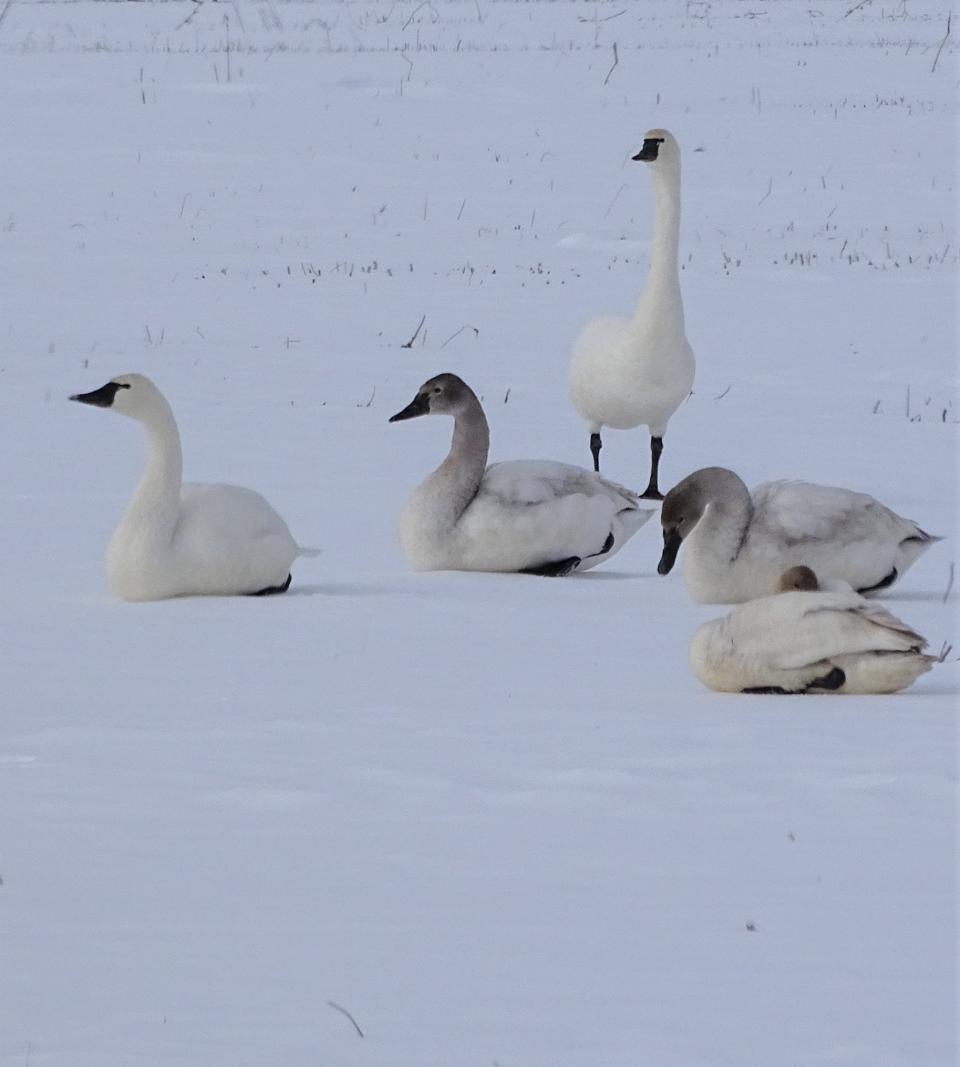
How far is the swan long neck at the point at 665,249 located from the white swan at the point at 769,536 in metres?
2.60

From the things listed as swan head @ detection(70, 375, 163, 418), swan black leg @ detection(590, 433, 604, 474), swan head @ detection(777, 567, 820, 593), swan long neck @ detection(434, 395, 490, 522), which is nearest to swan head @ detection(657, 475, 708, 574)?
swan long neck @ detection(434, 395, 490, 522)

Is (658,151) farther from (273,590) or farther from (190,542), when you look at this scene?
(190,542)

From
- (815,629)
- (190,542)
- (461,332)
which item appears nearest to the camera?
(815,629)

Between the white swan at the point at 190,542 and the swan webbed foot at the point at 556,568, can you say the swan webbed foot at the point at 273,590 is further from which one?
the swan webbed foot at the point at 556,568

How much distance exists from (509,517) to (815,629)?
7.94ft

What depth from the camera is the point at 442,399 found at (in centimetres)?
891

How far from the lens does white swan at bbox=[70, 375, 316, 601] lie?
7453mm

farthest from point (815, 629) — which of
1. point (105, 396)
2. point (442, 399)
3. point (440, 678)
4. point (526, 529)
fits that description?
point (442, 399)

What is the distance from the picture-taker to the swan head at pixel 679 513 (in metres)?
7.61

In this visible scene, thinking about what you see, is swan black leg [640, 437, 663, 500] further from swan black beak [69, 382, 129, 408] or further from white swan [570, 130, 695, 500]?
swan black beak [69, 382, 129, 408]

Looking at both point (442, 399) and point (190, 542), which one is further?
point (442, 399)

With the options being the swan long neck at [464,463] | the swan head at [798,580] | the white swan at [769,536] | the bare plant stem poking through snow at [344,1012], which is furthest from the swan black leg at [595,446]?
the bare plant stem poking through snow at [344,1012]

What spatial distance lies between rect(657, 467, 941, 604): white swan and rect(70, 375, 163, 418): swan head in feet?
5.90

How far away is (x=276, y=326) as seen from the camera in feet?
50.3
